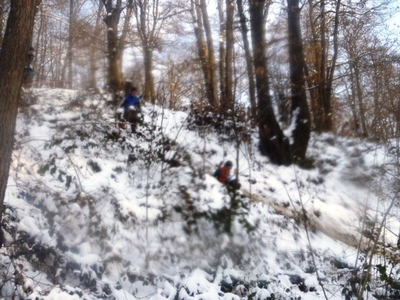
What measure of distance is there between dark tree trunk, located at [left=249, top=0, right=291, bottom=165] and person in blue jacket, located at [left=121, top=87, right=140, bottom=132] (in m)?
2.55

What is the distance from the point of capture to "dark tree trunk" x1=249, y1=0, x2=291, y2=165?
32.1ft

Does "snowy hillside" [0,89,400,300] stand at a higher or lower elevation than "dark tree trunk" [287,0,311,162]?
lower

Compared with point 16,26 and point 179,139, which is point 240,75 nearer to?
point 179,139

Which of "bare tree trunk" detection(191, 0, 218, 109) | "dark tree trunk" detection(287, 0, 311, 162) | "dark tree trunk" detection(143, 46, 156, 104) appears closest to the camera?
"dark tree trunk" detection(287, 0, 311, 162)

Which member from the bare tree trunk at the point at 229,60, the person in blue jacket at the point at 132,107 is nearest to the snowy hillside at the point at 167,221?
the person in blue jacket at the point at 132,107

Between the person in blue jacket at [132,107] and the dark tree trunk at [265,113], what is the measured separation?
8.38 feet

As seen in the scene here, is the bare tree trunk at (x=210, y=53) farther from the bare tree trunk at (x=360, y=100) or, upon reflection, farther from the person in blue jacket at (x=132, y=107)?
the bare tree trunk at (x=360, y=100)

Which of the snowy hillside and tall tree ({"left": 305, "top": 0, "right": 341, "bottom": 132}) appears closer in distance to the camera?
the snowy hillside

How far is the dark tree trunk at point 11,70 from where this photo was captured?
527 cm

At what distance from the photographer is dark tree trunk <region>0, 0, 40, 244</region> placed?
17.3 ft

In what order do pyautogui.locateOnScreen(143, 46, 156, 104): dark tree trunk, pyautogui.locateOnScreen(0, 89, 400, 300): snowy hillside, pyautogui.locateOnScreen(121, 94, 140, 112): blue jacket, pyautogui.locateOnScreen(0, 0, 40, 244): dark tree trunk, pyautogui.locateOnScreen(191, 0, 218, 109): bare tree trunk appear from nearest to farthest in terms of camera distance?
pyautogui.locateOnScreen(0, 0, 40, 244): dark tree trunk
pyautogui.locateOnScreen(0, 89, 400, 300): snowy hillside
pyautogui.locateOnScreen(121, 94, 140, 112): blue jacket
pyautogui.locateOnScreen(143, 46, 156, 104): dark tree trunk
pyautogui.locateOnScreen(191, 0, 218, 109): bare tree trunk

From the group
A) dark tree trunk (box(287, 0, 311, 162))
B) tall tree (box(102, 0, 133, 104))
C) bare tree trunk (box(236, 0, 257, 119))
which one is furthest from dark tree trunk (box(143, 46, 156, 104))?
dark tree trunk (box(287, 0, 311, 162))

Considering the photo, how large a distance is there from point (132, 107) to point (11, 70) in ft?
14.1

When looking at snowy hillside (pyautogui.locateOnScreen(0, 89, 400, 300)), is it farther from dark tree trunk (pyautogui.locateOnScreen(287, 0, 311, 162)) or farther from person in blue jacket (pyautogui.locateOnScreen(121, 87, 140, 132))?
dark tree trunk (pyautogui.locateOnScreen(287, 0, 311, 162))
